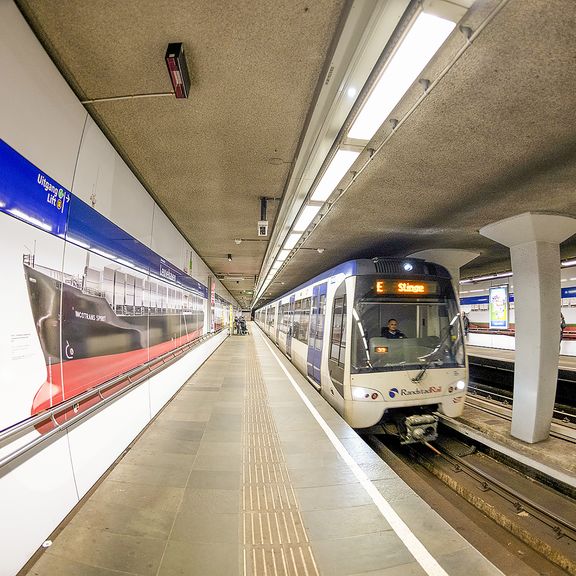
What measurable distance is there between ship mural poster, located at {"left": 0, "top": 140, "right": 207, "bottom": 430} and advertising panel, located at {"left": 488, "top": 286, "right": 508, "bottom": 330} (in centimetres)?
1282

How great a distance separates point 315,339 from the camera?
6750 millimetres

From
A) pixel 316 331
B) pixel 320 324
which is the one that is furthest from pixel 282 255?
pixel 320 324

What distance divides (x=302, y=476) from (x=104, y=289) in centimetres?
285

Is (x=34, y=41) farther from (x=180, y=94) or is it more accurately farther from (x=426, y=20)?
(x=426, y=20)

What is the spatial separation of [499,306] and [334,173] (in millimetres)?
11526

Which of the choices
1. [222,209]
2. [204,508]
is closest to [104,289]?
[204,508]

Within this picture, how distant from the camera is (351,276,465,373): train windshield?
4688 millimetres

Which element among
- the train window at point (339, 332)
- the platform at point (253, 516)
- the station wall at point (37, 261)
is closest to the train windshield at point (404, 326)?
the train window at point (339, 332)

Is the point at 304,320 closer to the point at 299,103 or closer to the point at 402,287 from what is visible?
the point at 402,287

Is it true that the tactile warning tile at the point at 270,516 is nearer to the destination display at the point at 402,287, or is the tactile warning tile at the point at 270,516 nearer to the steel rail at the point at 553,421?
the destination display at the point at 402,287

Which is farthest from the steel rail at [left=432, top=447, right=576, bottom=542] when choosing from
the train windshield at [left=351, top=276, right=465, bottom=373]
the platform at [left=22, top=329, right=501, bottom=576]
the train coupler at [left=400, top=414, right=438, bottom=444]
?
the platform at [left=22, top=329, right=501, bottom=576]

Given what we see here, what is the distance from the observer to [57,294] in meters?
2.34

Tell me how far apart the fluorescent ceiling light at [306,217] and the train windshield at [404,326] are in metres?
1.31

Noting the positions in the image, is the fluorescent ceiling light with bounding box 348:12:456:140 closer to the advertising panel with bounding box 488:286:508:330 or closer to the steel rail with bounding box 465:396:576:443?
the steel rail with bounding box 465:396:576:443
